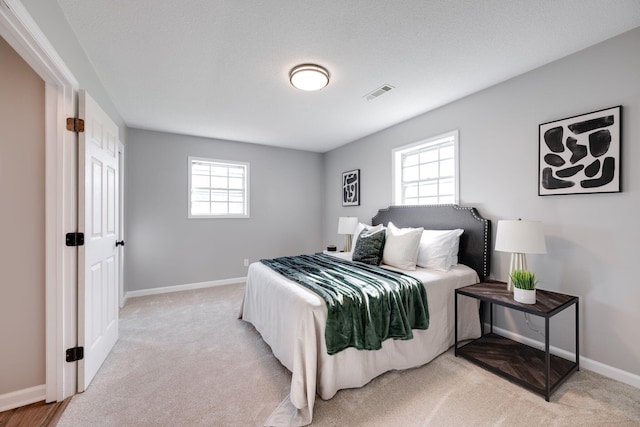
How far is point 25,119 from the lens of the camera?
1692 millimetres

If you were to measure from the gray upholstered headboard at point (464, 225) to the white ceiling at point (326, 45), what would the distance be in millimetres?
1257

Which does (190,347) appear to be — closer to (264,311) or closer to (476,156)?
(264,311)

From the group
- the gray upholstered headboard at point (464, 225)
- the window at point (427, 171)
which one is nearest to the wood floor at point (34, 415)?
the gray upholstered headboard at point (464, 225)

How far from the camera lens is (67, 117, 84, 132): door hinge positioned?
5.80 ft

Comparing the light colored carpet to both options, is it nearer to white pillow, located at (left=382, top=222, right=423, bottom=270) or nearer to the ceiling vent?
white pillow, located at (left=382, top=222, right=423, bottom=270)

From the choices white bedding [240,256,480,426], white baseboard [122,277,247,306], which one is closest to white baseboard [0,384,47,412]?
white bedding [240,256,480,426]

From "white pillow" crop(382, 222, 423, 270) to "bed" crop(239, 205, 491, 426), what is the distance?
0.14m

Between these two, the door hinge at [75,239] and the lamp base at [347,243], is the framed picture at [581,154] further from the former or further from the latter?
the door hinge at [75,239]

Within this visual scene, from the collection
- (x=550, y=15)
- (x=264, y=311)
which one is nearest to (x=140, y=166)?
(x=264, y=311)

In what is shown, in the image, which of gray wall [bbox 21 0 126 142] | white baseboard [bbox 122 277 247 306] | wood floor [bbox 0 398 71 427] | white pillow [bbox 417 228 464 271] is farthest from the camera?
white baseboard [bbox 122 277 247 306]

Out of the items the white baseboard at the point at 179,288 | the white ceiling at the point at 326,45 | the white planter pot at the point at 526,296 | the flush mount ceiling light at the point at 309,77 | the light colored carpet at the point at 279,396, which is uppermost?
the white ceiling at the point at 326,45

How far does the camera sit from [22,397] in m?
1.69

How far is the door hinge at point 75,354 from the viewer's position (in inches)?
70.5

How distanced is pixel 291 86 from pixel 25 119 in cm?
199
